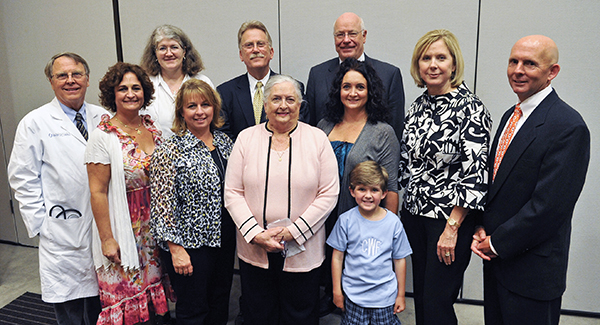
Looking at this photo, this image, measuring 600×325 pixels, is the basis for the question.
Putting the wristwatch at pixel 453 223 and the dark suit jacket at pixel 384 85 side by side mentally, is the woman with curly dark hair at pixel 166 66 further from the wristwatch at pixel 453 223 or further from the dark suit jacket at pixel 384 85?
the wristwatch at pixel 453 223

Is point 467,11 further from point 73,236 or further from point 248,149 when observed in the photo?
point 73,236

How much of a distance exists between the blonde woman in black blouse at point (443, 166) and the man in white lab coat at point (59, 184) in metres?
2.05

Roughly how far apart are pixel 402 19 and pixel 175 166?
2083 mm

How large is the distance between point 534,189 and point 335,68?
1.50 meters

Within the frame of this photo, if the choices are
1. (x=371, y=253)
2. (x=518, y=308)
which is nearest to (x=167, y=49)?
(x=371, y=253)

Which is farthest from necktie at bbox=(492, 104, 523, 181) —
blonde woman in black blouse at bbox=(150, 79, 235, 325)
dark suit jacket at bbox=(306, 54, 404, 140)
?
blonde woman in black blouse at bbox=(150, 79, 235, 325)

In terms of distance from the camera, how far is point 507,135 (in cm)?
186

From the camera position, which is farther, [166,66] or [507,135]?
[166,66]

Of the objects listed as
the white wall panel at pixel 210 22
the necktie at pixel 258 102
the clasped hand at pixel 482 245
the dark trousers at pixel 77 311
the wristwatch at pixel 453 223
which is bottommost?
the dark trousers at pixel 77 311

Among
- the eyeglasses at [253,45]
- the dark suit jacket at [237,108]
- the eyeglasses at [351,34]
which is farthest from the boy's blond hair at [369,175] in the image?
the eyeglasses at [253,45]

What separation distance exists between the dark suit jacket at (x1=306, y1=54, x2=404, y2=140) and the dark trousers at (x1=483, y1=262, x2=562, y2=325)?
3.65ft

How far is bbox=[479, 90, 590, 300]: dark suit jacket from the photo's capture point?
5.31ft

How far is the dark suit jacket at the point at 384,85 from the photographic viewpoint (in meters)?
2.58

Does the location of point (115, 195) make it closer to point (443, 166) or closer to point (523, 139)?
point (443, 166)
